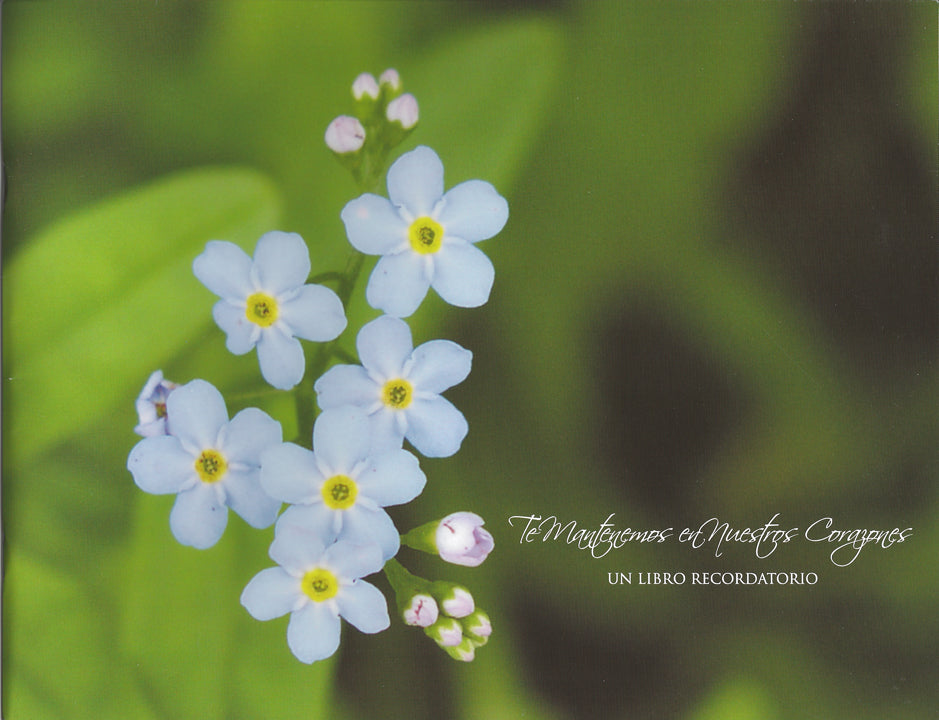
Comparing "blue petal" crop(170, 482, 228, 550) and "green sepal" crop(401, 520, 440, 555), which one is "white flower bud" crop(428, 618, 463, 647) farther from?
"blue petal" crop(170, 482, 228, 550)

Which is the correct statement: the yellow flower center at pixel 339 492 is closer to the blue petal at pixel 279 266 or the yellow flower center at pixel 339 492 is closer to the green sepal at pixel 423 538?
the green sepal at pixel 423 538

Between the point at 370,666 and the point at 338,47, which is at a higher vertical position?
the point at 338,47

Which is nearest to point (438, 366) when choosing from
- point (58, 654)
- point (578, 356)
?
point (578, 356)

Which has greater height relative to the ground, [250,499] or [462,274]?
[462,274]

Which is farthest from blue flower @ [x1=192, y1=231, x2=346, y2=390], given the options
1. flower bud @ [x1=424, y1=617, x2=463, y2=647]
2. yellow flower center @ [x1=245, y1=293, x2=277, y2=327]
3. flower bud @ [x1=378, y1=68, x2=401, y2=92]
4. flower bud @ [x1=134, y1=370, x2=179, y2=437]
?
flower bud @ [x1=424, y1=617, x2=463, y2=647]

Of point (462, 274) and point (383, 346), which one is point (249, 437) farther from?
point (462, 274)

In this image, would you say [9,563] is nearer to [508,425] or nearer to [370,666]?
[370,666]

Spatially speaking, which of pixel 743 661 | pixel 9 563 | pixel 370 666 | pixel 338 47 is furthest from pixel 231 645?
pixel 338 47
